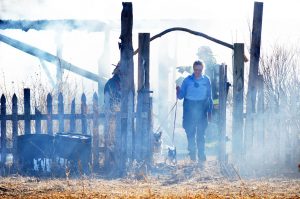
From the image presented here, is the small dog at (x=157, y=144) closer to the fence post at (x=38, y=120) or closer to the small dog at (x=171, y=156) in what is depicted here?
the small dog at (x=171, y=156)

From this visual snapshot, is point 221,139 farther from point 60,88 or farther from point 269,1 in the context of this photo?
point 269,1

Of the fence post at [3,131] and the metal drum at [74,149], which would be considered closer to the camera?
the metal drum at [74,149]

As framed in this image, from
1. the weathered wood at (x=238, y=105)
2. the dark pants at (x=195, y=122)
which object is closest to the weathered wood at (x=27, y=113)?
the dark pants at (x=195, y=122)

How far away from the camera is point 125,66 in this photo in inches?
408

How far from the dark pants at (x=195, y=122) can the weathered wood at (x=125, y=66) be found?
133 cm

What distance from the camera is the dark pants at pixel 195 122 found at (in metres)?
11.0

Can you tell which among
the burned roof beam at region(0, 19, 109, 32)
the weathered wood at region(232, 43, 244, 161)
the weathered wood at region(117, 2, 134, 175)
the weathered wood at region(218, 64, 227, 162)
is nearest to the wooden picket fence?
the weathered wood at region(117, 2, 134, 175)

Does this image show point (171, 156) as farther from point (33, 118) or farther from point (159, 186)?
point (33, 118)

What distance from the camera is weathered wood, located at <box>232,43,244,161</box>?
11000mm

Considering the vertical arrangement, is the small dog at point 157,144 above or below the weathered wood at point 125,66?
below

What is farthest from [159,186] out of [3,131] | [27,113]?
[3,131]

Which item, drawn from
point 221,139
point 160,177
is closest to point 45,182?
point 160,177

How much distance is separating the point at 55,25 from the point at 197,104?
837 cm

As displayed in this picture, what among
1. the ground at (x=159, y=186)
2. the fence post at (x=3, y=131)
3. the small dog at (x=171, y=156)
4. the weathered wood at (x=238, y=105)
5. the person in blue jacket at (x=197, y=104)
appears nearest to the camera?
the ground at (x=159, y=186)
